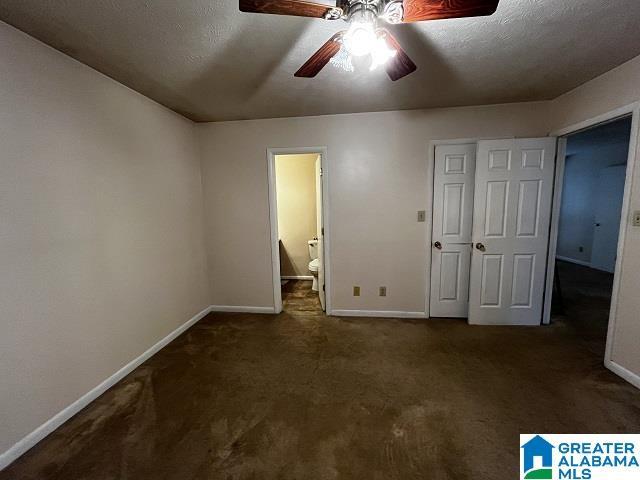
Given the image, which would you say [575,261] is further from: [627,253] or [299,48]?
[299,48]

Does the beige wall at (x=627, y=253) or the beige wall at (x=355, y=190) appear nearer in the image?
the beige wall at (x=627, y=253)

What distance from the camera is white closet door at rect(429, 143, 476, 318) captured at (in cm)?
273

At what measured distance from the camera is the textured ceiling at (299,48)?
1312mm

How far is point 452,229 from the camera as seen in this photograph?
2820 mm

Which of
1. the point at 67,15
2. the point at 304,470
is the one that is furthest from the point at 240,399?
the point at 67,15

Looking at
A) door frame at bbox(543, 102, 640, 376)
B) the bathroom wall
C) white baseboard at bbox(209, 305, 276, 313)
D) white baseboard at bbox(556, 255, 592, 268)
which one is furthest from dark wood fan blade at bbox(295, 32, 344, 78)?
white baseboard at bbox(556, 255, 592, 268)

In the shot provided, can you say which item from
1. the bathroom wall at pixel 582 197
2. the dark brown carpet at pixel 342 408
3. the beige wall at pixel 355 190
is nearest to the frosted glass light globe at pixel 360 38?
the beige wall at pixel 355 190

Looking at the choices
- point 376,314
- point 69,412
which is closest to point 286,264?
point 376,314

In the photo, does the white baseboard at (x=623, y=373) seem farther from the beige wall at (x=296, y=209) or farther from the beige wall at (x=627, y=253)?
the beige wall at (x=296, y=209)

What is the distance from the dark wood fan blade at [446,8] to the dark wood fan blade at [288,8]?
294 millimetres

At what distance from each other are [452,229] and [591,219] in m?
4.48

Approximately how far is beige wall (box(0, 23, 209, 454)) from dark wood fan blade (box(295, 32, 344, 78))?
1490mm

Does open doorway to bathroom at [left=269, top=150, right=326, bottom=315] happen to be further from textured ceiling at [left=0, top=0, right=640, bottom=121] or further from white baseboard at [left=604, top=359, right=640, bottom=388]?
white baseboard at [left=604, top=359, right=640, bottom=388]

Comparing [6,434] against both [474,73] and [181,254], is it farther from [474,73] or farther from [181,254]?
[474,73]
